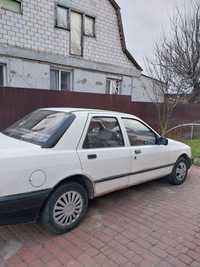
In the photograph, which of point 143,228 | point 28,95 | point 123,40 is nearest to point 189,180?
point 143,228

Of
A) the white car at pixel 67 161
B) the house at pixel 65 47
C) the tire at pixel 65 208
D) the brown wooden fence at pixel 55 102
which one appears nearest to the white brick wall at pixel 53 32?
the house at pixel 65 47

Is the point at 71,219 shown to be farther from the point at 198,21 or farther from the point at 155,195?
the point at 198,21

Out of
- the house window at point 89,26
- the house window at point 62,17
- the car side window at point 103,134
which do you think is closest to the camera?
the car side window at point 103,134

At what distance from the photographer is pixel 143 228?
119 inches

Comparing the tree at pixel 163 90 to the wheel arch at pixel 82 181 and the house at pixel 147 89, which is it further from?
the wheel arch at pixel 82 181

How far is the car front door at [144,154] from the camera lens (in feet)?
11.8

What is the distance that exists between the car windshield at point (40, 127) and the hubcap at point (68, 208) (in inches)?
29.9

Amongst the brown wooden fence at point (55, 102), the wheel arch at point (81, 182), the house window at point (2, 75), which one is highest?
the house window at point (2, 75)

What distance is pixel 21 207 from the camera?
7.72ft

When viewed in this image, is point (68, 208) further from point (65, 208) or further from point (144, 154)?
point (144, 154)

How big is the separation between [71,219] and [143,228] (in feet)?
3.24

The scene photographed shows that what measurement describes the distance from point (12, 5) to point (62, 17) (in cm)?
194

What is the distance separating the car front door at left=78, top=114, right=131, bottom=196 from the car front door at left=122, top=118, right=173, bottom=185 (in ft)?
0.55

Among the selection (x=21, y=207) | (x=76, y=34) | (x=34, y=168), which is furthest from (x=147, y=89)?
(x=21, y=207)
